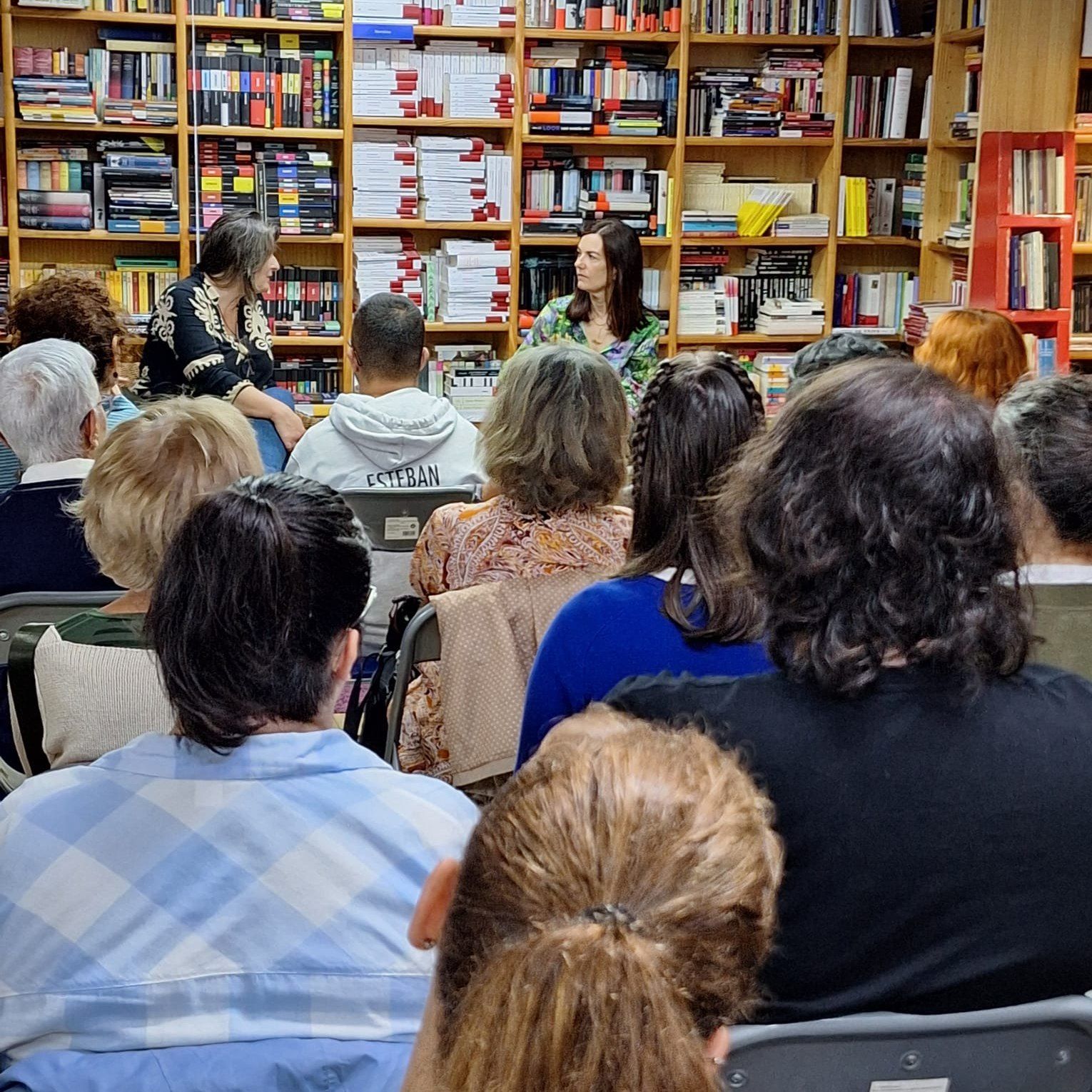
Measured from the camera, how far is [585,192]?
6.13 metres

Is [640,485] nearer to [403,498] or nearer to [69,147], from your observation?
[403,498]

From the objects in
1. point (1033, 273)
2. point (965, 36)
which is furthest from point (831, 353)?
point (965, 36)

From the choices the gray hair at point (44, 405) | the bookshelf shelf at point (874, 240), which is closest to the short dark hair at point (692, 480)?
the gray hair at point (44, 405)

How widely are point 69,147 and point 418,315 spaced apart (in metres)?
2.55

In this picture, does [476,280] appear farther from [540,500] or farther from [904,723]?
[904,723]

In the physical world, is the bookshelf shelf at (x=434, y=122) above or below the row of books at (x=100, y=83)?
below

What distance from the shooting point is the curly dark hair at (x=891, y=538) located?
1.37 metres

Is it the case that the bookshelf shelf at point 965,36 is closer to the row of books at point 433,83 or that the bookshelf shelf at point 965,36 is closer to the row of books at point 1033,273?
the row of books at point 1033,273

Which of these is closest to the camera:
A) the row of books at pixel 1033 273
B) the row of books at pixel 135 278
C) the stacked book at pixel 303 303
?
the row of books at pixel 1033 273

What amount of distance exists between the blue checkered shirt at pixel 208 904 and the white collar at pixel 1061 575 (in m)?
1.08

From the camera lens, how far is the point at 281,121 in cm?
582

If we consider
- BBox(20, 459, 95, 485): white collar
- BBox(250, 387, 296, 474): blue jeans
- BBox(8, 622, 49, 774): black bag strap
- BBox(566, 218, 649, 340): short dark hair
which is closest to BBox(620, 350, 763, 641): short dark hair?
BBox(8, 622, 49, 774): black bag strap

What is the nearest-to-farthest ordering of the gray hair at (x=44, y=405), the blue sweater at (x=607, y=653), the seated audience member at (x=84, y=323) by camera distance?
the blue sweater at (x=607, y=653) → the gray hair at (x=44, y=405) → the seated audience member at (x=84, y=323)

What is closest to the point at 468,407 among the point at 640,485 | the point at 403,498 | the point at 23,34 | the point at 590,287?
the point at 590,287
